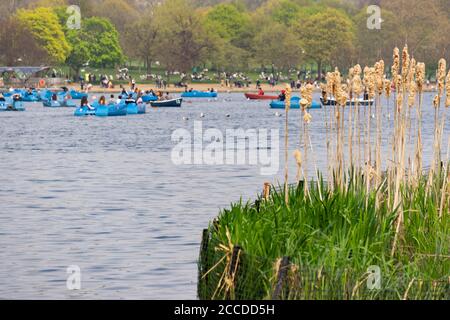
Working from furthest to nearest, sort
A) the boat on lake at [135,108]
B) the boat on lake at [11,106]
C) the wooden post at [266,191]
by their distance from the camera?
the boat on lake at [11,106], the boat on lake at [135,108], the wooden post at [266,191]

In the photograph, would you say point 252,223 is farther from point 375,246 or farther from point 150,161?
point 150,161

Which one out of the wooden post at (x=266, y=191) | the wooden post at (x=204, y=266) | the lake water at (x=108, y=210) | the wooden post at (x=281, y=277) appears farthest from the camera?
the lake water at (x=108, y=210)

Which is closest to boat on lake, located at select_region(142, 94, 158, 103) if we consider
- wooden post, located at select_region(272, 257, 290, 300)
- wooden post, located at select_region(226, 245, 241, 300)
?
wooden post, located at select_region(226, 245, 241, 300)

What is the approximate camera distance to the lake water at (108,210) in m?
28.4

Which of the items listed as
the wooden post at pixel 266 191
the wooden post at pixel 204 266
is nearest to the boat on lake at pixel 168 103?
the wooden post at pixel 266 191

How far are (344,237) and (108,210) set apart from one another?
74.1 feet

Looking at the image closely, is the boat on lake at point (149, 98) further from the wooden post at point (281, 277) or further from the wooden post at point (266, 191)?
the wooden post at point (281, 277)

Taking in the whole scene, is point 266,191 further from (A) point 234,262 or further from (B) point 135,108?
(B) point 135,108

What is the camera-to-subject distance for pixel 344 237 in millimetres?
21797

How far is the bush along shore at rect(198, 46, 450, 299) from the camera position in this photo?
739 inches

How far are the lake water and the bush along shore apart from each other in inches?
153

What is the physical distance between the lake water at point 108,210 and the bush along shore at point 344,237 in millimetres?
3887

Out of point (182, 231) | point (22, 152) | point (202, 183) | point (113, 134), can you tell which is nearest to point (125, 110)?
point (113, 134)
